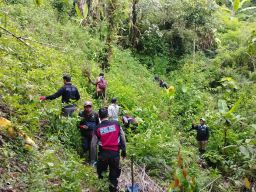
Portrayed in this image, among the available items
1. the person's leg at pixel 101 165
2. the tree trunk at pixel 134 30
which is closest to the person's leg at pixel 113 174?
the person's leg at pixel 101 165

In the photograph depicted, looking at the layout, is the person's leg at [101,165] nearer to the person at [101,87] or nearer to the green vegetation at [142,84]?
the green vegetation at [142,84]

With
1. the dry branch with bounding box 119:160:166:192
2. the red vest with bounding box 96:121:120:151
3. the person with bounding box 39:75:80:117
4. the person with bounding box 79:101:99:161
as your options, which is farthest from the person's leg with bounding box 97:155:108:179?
the person with bounding box 39:75:80:117

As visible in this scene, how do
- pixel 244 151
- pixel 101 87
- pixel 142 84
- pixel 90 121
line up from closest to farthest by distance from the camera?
pixel 244 151 < pixel 90 121 < pixel 101 87 < pixel 142 84

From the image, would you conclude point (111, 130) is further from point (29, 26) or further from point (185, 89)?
point (185, 89)

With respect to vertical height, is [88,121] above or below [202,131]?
above

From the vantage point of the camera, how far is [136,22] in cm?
2209

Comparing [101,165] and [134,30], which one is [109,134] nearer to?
[101,165]

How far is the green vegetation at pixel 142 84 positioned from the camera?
18.4 feet

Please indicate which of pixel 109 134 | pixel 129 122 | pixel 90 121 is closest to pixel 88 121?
pixel 90 121

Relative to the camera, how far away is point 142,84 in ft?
56.7

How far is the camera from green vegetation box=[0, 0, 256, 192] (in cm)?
560

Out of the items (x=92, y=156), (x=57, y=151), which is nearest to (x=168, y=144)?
(x=92, y=156)

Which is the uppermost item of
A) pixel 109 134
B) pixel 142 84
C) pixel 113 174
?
pixel 109 134

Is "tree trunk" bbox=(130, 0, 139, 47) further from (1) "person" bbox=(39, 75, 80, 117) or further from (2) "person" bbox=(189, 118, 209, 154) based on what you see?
(1) "person" bbox=(39, 75, 80, 117)
